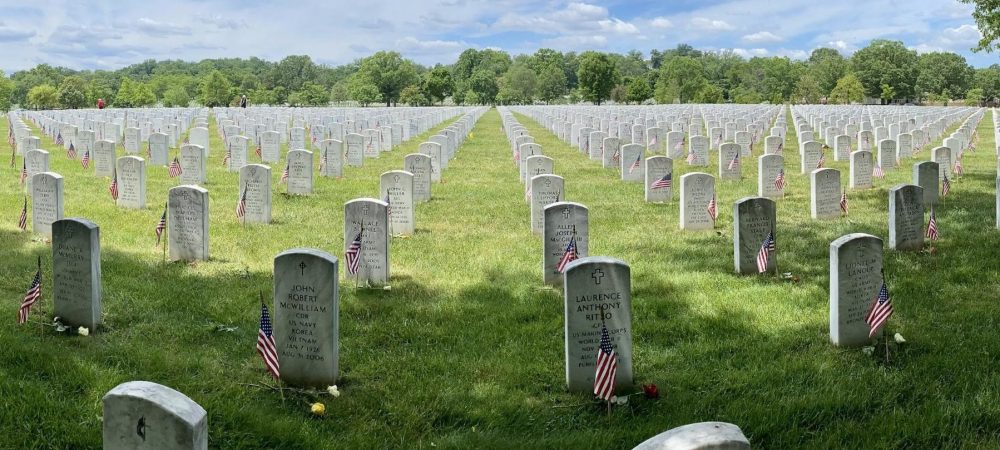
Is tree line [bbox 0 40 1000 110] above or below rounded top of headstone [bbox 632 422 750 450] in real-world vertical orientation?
above

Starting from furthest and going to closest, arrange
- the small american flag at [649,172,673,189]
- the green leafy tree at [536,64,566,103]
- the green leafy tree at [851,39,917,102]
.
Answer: the green leafy tree at [536,64,566,103] → the green leafy tree at [851,39,917,102] → the small american flag at [649,172,673,189]

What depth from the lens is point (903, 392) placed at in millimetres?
6129

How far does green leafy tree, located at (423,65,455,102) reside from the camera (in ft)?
402

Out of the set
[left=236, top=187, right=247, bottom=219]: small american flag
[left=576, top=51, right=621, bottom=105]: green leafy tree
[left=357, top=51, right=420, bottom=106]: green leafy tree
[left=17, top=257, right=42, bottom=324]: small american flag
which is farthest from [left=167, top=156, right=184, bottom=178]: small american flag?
[left=357, top=51, right=420, bottom=106]: green leafy tree

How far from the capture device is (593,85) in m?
121

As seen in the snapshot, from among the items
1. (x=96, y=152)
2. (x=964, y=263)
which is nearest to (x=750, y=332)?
(x=964, y=263)

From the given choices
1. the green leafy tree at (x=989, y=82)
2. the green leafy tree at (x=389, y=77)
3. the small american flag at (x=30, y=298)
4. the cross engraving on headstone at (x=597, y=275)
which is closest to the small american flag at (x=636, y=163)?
the cross engraving on headstone at (x=597, y=275)

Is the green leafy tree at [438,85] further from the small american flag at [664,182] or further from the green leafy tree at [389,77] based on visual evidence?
the small american flag at [664,182]

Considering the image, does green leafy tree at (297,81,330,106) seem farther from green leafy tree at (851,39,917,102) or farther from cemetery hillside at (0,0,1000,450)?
cemetery hillside at (0,0,1000,450)

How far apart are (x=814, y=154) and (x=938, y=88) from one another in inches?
4482

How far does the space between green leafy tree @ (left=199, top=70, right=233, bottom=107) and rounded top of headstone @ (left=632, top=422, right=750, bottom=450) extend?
106 meters

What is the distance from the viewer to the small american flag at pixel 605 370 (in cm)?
580

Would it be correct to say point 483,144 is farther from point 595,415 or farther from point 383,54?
point 383,54

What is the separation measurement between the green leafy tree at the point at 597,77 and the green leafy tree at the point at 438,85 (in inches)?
766
